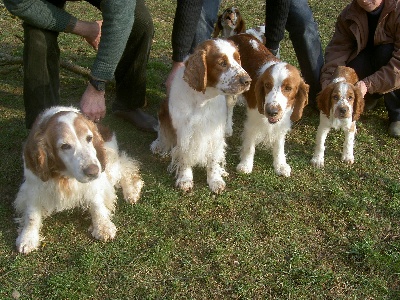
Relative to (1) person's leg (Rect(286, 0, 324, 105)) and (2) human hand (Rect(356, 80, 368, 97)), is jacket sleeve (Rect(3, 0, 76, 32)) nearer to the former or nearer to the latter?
(1) person's leg (Rect(286, 0, 324, 105))

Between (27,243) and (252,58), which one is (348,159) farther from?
(27,243)

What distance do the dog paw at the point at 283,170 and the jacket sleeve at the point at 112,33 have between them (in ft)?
5.86

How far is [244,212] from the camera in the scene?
12.5 ft

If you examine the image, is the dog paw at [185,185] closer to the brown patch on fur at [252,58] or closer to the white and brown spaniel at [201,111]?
the white and brown spaniel at [201,111]

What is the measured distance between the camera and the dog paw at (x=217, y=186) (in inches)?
158

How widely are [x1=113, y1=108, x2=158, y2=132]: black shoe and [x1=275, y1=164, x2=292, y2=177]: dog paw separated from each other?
1.43m

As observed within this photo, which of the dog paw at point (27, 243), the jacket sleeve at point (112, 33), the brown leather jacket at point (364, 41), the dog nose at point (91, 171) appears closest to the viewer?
the dog nose at point (91, 171)

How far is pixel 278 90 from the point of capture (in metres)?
3.73

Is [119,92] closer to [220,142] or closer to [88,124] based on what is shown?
[220,142]

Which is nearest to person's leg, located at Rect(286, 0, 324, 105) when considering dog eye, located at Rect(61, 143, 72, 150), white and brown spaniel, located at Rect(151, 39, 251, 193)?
white and brown spaniel, located at Rect(151, 39, 251, 193)

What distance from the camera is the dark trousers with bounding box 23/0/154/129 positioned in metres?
4.11

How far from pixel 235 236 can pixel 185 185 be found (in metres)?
0.75

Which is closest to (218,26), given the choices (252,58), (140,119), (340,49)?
(340,49)

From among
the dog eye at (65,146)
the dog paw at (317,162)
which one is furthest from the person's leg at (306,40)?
the dog eye at (65,146)
